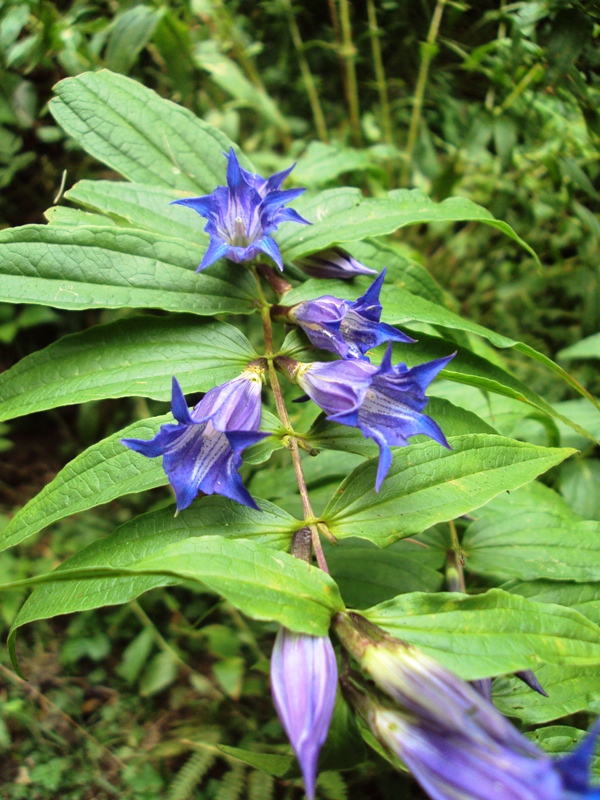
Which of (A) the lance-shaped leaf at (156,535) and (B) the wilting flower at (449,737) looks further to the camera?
(A) the lance-shaped leaf at (156,535)

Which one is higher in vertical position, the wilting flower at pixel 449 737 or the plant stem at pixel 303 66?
the plant stem at pixel 303 66

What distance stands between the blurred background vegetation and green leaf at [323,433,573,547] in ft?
1.05

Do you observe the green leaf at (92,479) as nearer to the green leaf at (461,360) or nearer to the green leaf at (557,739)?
the green leaf at (461,360)

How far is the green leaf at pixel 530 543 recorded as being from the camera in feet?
3.34

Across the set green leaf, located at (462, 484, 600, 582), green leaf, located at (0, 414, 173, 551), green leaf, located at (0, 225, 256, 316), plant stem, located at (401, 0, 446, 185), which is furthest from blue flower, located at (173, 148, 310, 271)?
plant stem, located at (401, 0, 446, 185)

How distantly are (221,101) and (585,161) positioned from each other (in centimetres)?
125

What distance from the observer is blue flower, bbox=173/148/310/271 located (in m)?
0.97

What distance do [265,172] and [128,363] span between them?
134 cm

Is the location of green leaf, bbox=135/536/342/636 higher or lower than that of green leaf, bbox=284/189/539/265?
lower

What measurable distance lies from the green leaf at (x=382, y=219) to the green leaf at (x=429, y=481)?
40 centimetres

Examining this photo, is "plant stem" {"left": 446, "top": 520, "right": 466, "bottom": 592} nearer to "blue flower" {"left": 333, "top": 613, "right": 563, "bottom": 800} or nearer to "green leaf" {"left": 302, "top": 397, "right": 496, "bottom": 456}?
"green leaf" {"left": 302, "top": 397, "right": 496, "bottom": 456}

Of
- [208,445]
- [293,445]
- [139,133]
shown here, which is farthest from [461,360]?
[139,133]

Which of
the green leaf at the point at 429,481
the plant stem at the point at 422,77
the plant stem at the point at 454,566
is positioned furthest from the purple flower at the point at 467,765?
the plant stem at the point at 422,77

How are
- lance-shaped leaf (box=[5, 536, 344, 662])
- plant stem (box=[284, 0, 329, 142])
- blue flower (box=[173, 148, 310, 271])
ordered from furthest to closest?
plant stem (box=[284, 0, 329, 142]) < blue flower (box=[173, 148, 310, 271]) < lance-shaped leaf (box=[5, 536, 344, 662])
